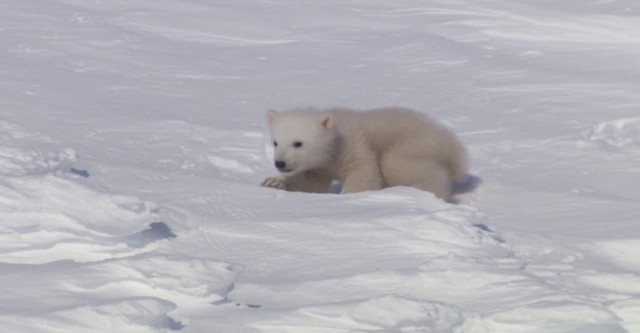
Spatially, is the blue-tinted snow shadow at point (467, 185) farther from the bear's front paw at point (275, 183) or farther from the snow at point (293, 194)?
the bear's front paw at point (275, 183)

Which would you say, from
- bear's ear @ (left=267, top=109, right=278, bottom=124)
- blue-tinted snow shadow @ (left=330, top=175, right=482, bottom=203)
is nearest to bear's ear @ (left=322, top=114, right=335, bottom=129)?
bear's ear @ (left=267, top=109, right=278, bottom=124)

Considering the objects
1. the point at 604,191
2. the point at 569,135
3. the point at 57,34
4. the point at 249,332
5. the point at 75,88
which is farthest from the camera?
the point at 57,34

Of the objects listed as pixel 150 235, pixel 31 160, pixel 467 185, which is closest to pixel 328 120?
pixel 467 185

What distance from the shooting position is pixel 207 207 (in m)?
4.05

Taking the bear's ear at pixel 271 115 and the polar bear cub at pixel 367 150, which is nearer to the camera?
the polar bear cub at pixel 367 150

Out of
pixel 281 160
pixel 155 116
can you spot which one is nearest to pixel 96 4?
pixel 155 116

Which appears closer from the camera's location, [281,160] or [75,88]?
[281,160]

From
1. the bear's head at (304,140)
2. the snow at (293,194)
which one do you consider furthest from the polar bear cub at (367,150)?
the snow at (293,194)

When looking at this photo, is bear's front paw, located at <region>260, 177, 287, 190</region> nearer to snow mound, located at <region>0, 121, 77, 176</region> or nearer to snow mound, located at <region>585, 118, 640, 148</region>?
snow mound, located at <region>0, 121, 77, 176</region>

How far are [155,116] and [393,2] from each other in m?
4.90

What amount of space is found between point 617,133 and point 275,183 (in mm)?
1844

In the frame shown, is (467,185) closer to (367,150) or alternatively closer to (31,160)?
(367,150)

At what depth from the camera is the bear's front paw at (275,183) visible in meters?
4.89

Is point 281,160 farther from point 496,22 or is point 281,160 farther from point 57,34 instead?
point 496,22
